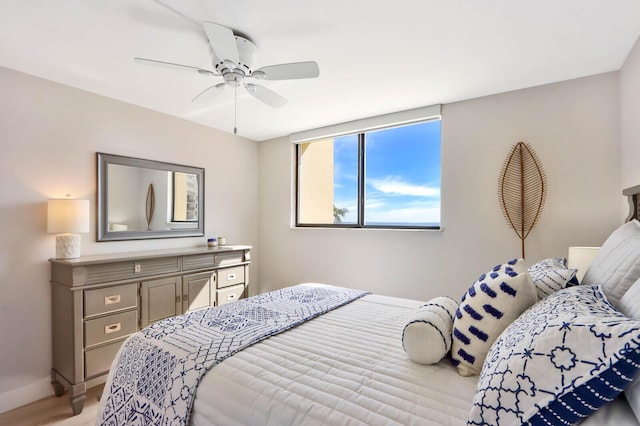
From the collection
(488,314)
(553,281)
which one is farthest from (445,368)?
(553,281)

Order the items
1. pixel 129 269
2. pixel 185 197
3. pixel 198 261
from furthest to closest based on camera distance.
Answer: pixel 185 197
pixel 198 261
pixel 129 269

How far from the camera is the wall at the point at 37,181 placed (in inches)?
88.8

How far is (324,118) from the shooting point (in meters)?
3.46

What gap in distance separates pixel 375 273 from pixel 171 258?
2.05m

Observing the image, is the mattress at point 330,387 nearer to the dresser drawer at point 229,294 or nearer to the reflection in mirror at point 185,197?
the dresser drawer at point 229,294

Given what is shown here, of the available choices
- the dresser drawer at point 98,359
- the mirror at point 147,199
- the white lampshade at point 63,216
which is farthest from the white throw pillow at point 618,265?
the mirror at point 147,199

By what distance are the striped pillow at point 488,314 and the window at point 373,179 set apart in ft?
6.58

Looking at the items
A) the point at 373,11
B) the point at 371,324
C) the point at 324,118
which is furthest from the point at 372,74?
the point at 371,324

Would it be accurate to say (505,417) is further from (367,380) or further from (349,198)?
(349,198)

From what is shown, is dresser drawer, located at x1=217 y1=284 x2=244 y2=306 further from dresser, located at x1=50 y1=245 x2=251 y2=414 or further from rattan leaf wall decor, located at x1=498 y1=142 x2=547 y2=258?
rattan leaf wall decor, located at x1=498 y1=142 x2=547 y2=258

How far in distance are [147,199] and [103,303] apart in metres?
1.12

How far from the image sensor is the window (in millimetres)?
3268

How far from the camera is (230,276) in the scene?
335 cm

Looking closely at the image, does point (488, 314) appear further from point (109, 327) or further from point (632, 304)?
point (109, 327)
